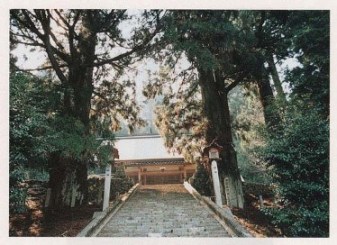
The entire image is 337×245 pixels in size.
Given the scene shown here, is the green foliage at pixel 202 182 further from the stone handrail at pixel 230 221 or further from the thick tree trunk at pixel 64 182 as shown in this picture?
the thick tree trunk at pixel 64 182

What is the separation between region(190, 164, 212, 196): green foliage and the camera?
11578mm

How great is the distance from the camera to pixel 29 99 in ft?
19.3

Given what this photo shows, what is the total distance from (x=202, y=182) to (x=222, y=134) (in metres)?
2.78

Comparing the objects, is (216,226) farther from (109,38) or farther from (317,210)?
(109,38)

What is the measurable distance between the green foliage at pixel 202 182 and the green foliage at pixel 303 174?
5.22 metres

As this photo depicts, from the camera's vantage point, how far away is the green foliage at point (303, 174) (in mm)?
5742

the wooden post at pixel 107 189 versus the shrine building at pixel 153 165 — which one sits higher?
the shrine building at pixel 153 165

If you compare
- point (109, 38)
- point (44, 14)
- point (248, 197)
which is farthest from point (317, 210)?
point (44, 14)
